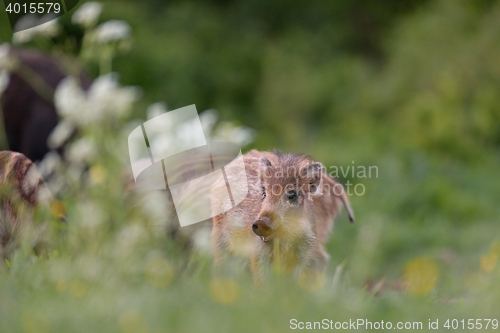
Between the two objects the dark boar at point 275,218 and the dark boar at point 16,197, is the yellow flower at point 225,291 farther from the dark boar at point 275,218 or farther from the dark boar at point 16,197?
the dark boar at point 16,197

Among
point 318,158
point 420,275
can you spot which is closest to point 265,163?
point 420,275

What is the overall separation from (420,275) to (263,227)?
5.68 ft

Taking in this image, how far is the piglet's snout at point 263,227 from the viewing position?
10.4 feet

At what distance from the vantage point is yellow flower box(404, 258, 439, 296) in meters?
3.47

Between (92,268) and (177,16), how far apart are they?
9.31 metres

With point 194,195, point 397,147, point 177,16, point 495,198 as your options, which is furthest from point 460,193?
point 177,16

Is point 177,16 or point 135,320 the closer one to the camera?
point 135,320

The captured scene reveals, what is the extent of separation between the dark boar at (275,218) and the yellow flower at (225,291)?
35 cm

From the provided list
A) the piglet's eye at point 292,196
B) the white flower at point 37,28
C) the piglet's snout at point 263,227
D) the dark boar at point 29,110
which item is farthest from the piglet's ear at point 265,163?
the dark boar at point 29,110

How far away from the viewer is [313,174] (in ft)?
10.9

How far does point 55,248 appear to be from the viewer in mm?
3834

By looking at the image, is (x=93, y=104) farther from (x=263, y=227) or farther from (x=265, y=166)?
(x=263, y=227)

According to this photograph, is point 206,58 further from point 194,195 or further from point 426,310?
point 426,310

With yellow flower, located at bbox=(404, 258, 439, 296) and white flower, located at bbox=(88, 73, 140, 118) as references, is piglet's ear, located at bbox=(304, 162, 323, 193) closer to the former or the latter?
yellow flower, located at bbox=(404, 258, 439, 296)
